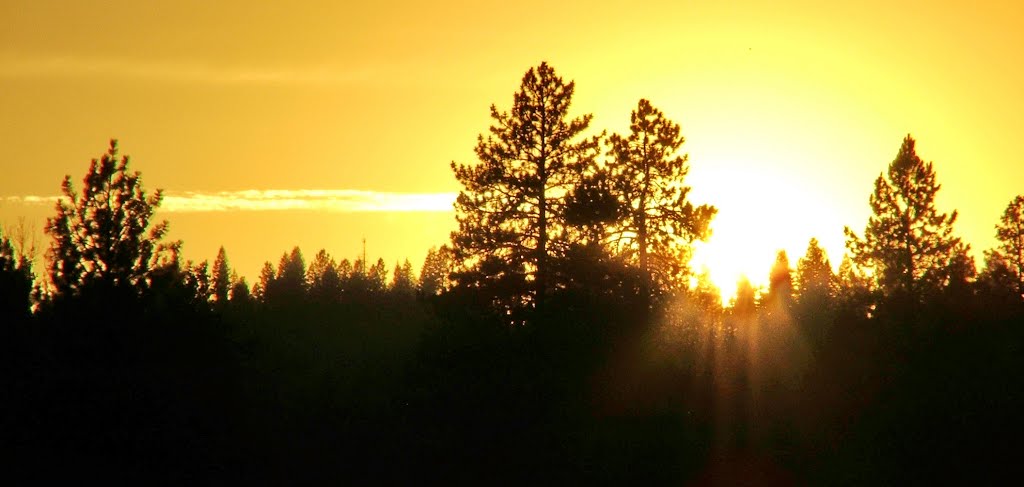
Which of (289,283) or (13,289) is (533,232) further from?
(289,283)

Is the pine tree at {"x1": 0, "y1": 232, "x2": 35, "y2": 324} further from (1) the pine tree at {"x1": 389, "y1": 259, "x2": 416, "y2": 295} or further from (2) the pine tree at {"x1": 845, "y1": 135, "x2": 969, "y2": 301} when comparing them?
(1) the pine tree at {"x1": 389, "y1": 259, "x2": 416, "y2": 295}

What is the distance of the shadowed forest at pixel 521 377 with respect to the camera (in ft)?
95.6

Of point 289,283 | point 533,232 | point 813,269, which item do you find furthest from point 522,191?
point 289,283

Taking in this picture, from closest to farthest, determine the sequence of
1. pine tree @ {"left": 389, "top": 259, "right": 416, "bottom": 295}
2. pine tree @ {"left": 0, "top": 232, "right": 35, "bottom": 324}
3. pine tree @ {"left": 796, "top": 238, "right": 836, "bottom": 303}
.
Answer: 1. pine tree @ {"left": 0, "top": 232, "right": 35, "bottom": 324}
2. pine tree @ {"left": 796, "top": 238, "right": 836, "bottom": 303}
3. pine tree @ {"left": 389, "top": 259, "right": 416, "bottom": 295}

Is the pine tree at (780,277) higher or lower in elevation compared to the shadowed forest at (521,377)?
higher

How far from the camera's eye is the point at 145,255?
38812 mm

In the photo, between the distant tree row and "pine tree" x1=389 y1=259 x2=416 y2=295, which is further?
"pine tree" x1=389 y1=259 x2=416 y2=295

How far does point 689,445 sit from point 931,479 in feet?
26.2

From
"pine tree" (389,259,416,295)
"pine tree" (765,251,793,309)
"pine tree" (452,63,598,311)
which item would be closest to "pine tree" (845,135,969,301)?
"pine tree" (452,63,598,311)

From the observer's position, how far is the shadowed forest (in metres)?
29.1

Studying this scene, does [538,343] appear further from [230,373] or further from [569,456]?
[230,373]

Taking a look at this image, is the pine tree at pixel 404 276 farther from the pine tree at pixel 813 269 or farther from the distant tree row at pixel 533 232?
the distant tree row at pixel 533 232

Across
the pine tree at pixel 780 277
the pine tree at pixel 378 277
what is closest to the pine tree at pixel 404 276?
the pine tree at pixel 378 277

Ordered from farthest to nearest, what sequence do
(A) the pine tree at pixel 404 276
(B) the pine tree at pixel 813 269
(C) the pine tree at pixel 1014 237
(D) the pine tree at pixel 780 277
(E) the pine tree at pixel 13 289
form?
(A) the pine tree at pixel 404 276 < (D) the pine tree at pixel 780 277 < (B) the pine tree at pixel 813 269 < (C) the pine tree at pixel 1014 237 < (E) the pine tree at pixel 13 289
